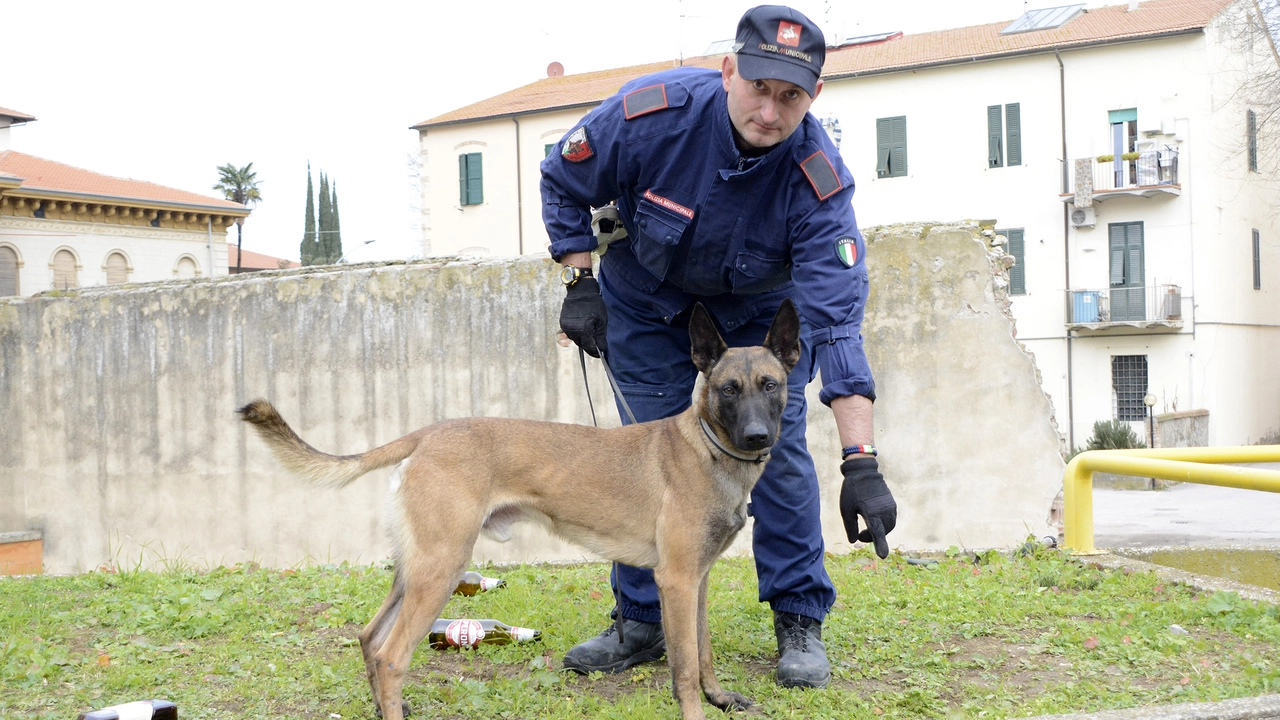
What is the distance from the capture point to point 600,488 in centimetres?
350

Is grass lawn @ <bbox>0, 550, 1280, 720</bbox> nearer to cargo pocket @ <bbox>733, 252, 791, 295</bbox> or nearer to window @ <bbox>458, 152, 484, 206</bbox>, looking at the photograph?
cargo pocket @ <bbox>733, 252, 791, 295</bbox>

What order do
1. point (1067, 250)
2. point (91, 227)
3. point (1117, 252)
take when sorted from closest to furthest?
point (1117, 252), point (1067, 250), point (91, 227)

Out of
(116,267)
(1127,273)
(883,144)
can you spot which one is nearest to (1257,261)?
(1127,273)

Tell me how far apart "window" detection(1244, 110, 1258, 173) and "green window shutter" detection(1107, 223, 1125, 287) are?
4.74 metres

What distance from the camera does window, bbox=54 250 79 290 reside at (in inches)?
1467

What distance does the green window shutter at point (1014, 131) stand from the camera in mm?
26359

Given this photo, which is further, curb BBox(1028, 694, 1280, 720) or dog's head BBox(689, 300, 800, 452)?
dog's head BBox(689, 300, 800, 452)

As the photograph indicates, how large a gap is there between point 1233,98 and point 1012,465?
23.4m

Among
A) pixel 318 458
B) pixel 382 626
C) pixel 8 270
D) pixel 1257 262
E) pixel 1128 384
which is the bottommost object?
pixel 1128 384

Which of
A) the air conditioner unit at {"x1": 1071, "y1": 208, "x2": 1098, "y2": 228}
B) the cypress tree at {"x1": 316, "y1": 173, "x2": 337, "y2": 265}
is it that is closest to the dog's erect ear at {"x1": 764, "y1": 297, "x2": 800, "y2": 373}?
the air conditioner unit at {"x1": 1071, "y1": 208, "x2": 1098, "y2": 228}

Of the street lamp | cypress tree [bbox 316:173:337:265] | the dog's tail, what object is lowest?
the street lamp

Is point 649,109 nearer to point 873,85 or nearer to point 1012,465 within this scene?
point 1012,465

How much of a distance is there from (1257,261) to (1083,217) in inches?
249

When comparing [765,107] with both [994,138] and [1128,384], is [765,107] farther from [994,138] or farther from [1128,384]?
[1128,384]
